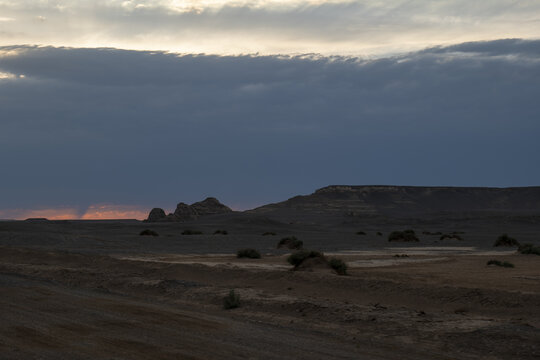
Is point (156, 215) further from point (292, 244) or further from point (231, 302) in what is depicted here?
point (231, 302)

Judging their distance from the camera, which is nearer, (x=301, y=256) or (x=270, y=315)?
(x=270, y=315)

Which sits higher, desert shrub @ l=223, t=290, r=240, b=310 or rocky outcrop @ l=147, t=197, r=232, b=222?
rocky outcrop @ l=147, t=197, r=232, b=222

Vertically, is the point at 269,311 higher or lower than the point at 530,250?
higher

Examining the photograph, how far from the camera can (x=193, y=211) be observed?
124m

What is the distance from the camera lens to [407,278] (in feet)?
76.0

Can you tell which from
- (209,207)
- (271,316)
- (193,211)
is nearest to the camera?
(271,316)

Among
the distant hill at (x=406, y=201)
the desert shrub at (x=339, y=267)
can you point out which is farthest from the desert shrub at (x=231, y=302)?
the distant hill at (x=406, y=201)

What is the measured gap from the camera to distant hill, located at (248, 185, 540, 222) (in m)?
162

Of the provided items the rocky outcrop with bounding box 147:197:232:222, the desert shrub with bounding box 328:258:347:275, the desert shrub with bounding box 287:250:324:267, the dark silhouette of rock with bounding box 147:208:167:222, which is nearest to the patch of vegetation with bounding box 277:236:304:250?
the desert shrub with bounding box 287:250:324:267

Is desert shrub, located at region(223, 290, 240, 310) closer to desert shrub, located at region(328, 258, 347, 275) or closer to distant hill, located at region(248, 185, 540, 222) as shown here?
desert shrub, located at region(328, 258, 347, 275)

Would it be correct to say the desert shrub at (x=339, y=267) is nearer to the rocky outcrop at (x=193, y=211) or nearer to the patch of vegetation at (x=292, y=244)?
the patch of vegetation at (x=292, y=244)

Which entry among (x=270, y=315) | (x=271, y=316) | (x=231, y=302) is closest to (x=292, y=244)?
Result: (x=231, y=302)

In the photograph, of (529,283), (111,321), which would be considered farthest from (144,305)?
(529,283)

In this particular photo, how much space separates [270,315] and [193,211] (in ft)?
357
